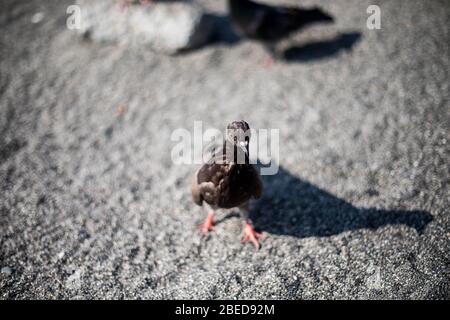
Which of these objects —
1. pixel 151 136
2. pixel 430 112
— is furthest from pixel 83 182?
pixel 430 112

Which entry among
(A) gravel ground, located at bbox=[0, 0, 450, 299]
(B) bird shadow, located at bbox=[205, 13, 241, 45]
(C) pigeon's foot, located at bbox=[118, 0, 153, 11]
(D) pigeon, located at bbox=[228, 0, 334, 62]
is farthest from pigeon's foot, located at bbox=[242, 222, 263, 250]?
(C) pigeon's foot, located at bbox=[118, 0, 153, 11]

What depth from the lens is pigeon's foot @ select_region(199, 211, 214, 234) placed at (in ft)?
13.5

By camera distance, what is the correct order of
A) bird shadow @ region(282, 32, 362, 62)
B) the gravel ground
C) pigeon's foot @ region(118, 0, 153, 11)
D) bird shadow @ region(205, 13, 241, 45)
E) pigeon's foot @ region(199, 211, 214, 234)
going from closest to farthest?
the gravel ground, pigeon's foot @ region(199, 211, 214, 234), bird shadow @ region(282, 32, 362, 62), pigeon's foot @ region(118, 0, 153, 11), bird shadow @ region(205, 13, 241, 45)

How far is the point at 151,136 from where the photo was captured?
5203mm

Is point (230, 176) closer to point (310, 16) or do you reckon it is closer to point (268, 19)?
point (268, 19)

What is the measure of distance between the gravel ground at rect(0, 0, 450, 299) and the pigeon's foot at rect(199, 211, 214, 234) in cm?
12

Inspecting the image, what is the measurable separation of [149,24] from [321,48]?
3152 mm

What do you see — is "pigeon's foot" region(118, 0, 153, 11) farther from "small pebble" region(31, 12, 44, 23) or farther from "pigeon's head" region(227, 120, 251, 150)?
"pigeon's head" region(227, 120, 251, 150)

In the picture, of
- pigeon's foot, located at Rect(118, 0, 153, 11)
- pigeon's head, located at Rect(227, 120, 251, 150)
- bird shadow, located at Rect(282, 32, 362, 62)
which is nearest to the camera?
pigeon's head, located at Rect(227, 120, 251, 150)

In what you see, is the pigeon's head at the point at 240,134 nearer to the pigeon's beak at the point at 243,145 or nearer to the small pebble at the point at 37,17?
the pigeon's beak at the point at 243,145

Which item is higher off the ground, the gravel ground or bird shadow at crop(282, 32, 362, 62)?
bird shadow at crop(282, 32, 362, 62)

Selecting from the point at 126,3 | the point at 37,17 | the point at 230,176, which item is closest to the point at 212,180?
the point at 230,176

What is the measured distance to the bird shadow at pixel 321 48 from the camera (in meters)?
5.99
